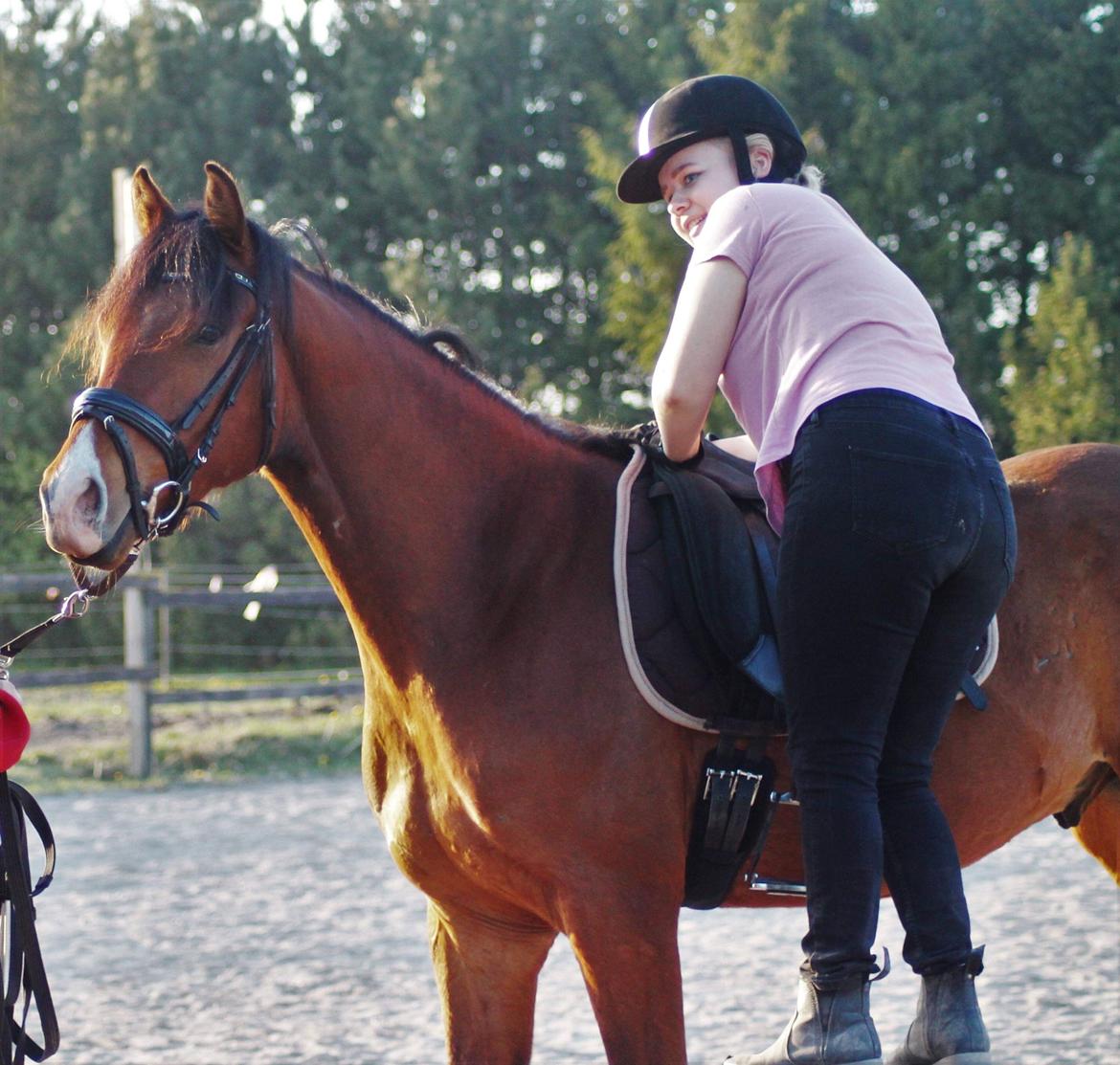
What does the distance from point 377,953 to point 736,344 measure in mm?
3675

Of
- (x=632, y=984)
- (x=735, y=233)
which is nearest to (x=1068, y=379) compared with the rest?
(x=735, y=233)

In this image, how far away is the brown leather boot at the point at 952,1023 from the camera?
7.21 ft

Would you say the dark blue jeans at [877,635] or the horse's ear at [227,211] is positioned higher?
the horse's ear at [227,211]

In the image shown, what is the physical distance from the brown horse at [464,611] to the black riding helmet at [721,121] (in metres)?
0.59

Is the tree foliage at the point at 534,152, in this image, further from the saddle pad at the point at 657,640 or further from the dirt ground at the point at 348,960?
the saddle pad at the point at 657,640

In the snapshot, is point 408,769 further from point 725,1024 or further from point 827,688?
point 725,1024

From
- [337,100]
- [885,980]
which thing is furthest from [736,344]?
[337,100]

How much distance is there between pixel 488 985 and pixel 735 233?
146cm

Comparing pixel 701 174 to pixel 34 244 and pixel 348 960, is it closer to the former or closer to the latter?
pixel 348 960

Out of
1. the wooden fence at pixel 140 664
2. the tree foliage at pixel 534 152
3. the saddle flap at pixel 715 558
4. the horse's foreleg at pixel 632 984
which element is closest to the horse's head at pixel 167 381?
the saddle flap at pixel 715 558

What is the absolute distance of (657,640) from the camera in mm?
2479

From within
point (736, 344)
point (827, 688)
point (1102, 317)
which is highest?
point (1102, 317)

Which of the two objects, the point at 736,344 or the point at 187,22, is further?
the point at 187,22

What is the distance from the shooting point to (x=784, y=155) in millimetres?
2529
